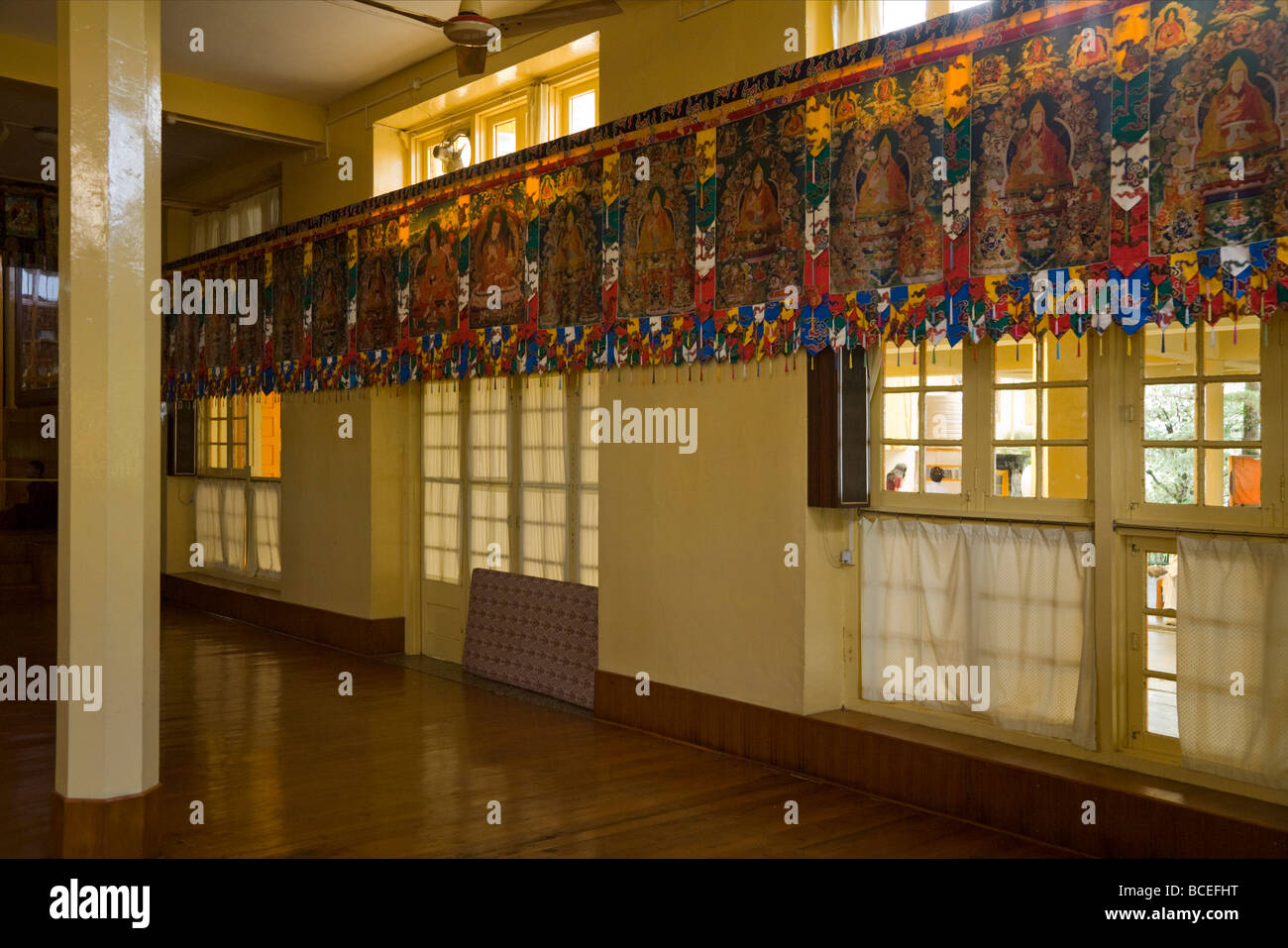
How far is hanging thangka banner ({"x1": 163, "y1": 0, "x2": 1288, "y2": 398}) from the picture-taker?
3.93 meters

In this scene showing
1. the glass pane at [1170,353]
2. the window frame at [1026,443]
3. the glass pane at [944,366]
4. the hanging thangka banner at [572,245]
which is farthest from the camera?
the hanging thangka banner at [572,245]

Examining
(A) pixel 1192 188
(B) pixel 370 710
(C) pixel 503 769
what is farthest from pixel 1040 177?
(B) pixel 370 710

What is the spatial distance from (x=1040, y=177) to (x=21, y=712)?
6335 millimetres

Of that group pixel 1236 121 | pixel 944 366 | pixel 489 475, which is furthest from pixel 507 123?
pixel 1236 121

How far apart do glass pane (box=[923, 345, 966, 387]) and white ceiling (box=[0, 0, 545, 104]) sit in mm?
3620

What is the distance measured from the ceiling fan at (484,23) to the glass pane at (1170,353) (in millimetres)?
2846

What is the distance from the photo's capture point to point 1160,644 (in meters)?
4.45

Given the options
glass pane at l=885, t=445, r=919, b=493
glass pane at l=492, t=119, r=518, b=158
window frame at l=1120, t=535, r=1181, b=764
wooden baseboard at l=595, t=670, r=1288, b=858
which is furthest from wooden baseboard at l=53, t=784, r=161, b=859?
glass pane at l=492, t=119, r=518, b=158

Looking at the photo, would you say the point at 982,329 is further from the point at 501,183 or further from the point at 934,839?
the point at 501,183

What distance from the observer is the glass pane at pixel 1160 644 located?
4410 millimetres

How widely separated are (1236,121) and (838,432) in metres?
2.04

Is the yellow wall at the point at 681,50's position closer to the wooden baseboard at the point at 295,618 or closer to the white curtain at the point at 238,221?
the wooden baseboard at the point at 295,618

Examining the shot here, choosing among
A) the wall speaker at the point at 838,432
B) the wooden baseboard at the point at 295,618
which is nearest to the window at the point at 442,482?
the wooden baseboard at the point at 295,618

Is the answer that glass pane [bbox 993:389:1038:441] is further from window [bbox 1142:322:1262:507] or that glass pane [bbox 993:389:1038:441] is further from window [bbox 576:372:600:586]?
window [bbox 576:372:600:586]
